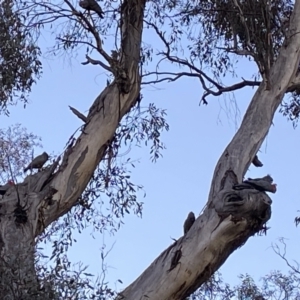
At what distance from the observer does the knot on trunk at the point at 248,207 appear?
5543 mm

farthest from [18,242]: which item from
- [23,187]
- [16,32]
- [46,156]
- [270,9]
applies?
[270,9]

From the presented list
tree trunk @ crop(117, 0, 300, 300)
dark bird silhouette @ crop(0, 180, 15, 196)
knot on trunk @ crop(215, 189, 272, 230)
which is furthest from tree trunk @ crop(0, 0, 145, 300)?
knot on trunk @ crop(215, 189, 272, 230)

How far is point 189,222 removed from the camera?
19.4 feet

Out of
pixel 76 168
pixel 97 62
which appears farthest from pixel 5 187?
pixel 97 62

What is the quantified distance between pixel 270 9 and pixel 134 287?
348cm

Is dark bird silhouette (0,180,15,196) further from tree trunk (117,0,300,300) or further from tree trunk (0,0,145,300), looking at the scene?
tree trunk (117,0,300,300)

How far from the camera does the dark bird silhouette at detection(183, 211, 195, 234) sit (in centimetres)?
591

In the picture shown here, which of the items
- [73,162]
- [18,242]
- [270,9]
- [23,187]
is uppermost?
[270,9]

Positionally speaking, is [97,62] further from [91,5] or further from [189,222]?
[189,222]

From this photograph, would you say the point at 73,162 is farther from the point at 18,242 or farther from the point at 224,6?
the point at 224,6

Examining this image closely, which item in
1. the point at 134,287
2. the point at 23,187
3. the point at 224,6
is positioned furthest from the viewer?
the point at 224,6

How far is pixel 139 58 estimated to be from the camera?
7.26 m

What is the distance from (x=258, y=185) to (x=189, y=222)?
24.1 inches

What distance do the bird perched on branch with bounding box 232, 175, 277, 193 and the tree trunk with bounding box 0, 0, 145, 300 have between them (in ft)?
4.91
